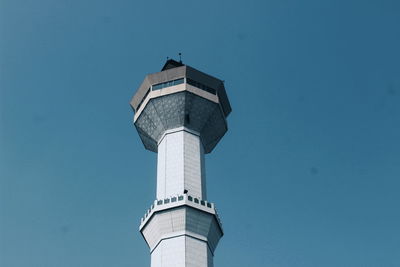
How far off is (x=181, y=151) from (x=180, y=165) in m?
1.82

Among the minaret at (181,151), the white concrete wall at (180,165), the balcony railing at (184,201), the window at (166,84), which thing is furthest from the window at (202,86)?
the balcony railing at (184,201)

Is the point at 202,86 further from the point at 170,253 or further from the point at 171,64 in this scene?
the point at 170,253

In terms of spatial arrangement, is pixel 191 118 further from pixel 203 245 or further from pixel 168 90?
pixel 203 245

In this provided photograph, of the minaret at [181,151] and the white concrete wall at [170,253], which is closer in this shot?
the white concrete wall at [170,253]

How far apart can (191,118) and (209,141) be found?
15.6 feet

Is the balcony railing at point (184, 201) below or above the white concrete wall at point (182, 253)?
above

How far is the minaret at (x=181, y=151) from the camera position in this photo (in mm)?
50812

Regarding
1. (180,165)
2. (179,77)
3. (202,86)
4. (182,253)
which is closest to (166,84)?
(179,77)

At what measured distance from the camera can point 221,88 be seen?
65.0 meters

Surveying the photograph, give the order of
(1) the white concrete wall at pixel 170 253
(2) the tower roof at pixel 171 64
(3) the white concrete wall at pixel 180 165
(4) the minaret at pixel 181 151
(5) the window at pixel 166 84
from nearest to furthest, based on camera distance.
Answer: (1) the white concrete wall at pixel 170 253 → (4) the minaret at pixel 181 151 → (3) the white concrete wall at pixel 180 165 → (5) the window at pixel 166 84 → (2) the tower roof at pixel 171 64

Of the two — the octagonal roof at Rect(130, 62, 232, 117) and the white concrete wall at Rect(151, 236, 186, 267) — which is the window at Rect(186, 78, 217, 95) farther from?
the white concrete wall at Rect(151, 236, 186, 267)

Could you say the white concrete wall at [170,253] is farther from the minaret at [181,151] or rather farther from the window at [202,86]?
the window at [202,86]

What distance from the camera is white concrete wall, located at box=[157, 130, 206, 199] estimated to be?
181ft

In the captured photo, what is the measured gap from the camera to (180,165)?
56656 mm
